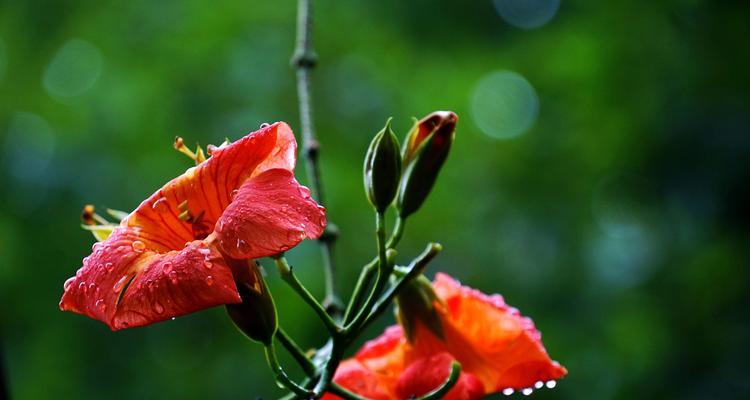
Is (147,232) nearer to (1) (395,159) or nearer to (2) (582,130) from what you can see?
(1) (395,159)

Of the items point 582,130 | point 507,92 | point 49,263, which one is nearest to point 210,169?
point 49,263

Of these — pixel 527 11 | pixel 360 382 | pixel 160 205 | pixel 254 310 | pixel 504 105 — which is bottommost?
pixel 360 382

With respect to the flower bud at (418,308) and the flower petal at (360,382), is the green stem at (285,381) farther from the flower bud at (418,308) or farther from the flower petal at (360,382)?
the flower bud at (418,308)

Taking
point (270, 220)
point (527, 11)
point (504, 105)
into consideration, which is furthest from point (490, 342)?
point (527, 11)

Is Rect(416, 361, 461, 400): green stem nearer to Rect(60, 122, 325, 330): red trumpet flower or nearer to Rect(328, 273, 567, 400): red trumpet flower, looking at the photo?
Rect(328, 273, 567, 400): red trumpet flower

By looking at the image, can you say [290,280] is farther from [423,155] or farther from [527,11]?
[527,11]

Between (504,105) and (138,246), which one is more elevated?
(504,105)
